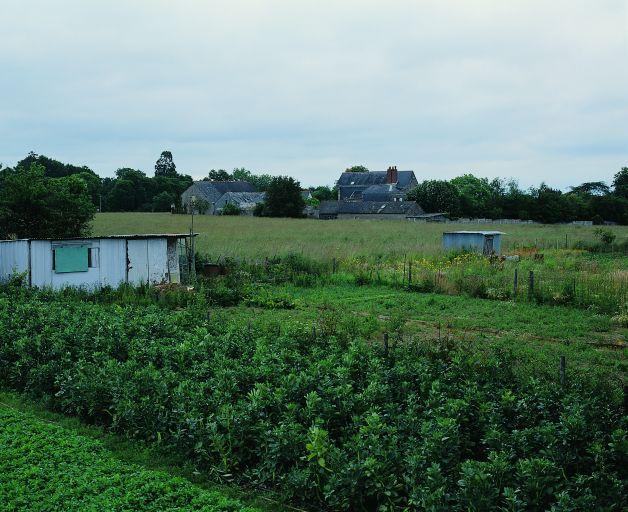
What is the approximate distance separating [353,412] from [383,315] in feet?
31.1

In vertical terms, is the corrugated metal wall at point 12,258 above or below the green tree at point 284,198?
below

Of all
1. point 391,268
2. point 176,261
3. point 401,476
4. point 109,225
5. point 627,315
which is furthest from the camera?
point 109,225

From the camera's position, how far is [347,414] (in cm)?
827

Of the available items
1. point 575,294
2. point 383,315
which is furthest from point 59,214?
point 575,294

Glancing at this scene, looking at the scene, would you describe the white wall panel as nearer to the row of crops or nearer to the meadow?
the meadow

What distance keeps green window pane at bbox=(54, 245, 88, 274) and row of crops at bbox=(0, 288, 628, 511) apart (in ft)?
27.8

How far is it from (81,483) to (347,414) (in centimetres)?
331

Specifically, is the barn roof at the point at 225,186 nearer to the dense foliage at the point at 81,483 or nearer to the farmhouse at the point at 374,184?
the farmhouse at the point at 374,184

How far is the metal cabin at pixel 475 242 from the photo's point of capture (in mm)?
31484

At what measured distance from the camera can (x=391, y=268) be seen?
84.5ft

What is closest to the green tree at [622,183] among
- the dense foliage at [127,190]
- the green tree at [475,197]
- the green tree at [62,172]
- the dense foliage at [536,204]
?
the dense foliage at [536,204]

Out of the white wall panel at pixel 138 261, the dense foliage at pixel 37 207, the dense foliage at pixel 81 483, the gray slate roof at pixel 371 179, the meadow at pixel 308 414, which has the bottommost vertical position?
the dense foliage at pixel 81 483

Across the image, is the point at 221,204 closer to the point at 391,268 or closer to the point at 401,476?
the point at 391,268

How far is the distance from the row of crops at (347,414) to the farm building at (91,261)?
333 inches
